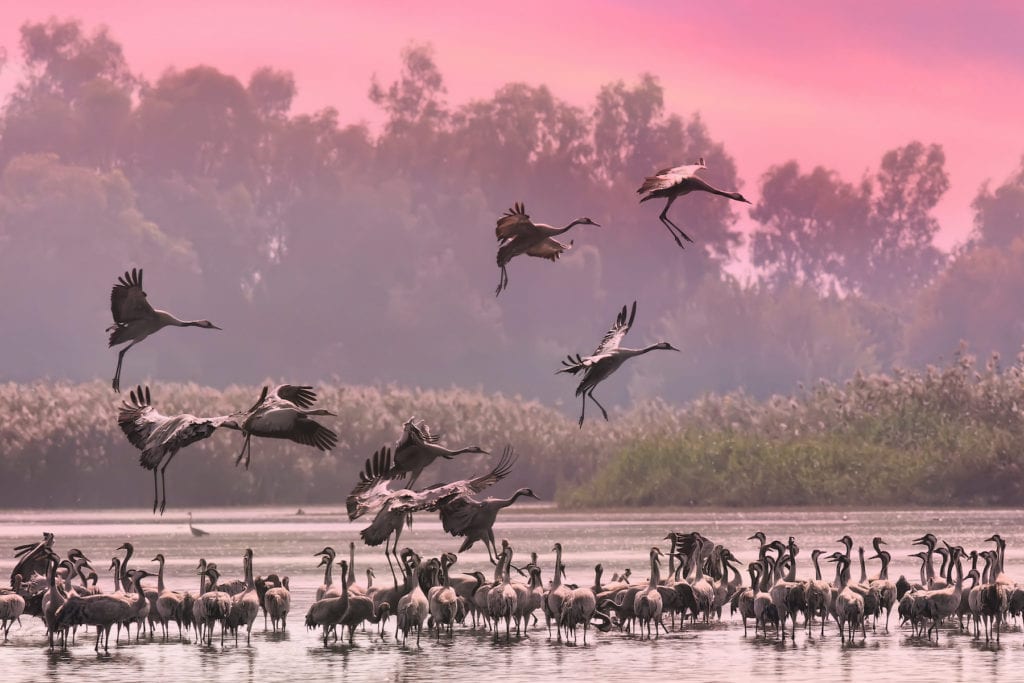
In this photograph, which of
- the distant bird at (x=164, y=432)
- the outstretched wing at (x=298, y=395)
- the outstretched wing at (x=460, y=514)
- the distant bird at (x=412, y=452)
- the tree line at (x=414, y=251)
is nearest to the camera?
the distant bird at (x=164, y=432)

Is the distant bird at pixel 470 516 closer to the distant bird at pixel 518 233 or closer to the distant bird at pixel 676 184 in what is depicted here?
the distant bird at pixel 518 233

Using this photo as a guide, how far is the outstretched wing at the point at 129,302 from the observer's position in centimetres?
2016

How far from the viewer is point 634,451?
6150 centimetres

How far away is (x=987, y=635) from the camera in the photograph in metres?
26.1

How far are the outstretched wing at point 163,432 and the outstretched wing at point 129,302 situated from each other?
3.59ft

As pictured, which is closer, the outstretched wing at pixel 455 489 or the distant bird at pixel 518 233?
the distant bird at pixel 518 233

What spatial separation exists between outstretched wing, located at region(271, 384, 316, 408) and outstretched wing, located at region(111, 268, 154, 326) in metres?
1.84

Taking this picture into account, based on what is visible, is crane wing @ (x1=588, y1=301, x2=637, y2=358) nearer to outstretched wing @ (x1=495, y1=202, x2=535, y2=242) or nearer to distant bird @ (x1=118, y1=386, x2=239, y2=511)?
outstretched wing @ (x1=495, y1=202, x2=535, y2=242)

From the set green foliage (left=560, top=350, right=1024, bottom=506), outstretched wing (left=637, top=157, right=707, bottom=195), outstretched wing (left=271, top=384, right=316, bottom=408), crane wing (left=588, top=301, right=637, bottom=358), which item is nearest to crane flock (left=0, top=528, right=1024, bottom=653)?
outstretched wing (left=271, top=384, right=316, bottom=408)

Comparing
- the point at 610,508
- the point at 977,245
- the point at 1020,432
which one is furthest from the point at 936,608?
the point at 977,245

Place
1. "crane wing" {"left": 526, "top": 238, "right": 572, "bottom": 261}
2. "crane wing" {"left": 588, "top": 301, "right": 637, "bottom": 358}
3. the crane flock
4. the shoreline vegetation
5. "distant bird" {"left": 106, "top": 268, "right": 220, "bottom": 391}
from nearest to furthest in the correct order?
"distant bird" {"left": 106, "top": 268, "right": 220, "bottom": 391}, "crane wing" {"left": 588, "top": 301, "right": 637, "bottom": 358}, "crane wing" {"left": 526, "top": 238, "right": 572, "bottom": 261}, the crane flock, the shoreline vegetation

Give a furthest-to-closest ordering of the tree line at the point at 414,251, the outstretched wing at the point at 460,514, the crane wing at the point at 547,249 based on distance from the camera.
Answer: the tree line at the point at 414,251 → the outstretched wing at the point at 460,514 → the crane wing at the point at 547,249

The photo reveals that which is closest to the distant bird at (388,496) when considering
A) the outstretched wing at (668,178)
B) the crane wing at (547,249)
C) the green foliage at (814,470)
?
the crane wing at (547,249)

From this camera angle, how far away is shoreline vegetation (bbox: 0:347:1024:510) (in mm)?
60938
